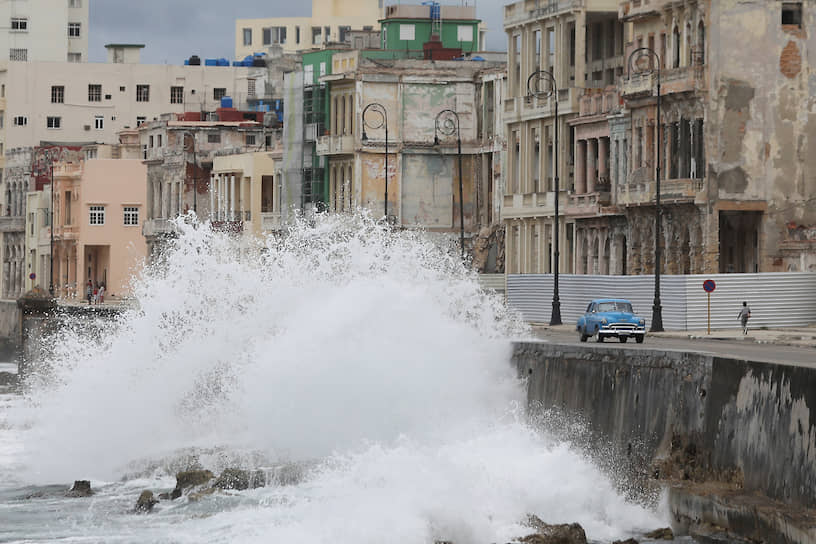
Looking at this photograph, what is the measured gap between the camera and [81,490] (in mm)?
35969

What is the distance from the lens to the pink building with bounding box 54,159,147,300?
372 feet

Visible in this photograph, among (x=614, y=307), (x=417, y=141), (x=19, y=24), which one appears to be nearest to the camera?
(x=614, y=307)

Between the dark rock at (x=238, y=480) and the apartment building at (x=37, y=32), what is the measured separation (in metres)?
116

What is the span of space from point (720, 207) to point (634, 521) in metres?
31.8

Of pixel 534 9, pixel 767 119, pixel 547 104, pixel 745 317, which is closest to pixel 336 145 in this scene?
pixel 534 9

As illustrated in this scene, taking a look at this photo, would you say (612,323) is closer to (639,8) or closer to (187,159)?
(639,8)

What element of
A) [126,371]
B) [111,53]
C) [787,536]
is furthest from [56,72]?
[787,536]

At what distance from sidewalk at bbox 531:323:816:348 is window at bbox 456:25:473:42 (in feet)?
126

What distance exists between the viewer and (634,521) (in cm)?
2930

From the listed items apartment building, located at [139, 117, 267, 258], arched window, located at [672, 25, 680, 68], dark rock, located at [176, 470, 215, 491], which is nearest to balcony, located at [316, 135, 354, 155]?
apartment building, located at [139, 117, 267, 258]

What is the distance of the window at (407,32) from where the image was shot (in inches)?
3622

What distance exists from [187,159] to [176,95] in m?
31.9

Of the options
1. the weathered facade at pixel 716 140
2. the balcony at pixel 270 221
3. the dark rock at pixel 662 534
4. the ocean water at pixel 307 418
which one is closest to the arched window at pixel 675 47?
the weathered facade at pixel 716 140

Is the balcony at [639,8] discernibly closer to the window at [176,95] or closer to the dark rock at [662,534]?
the dark rock at [662,534]
